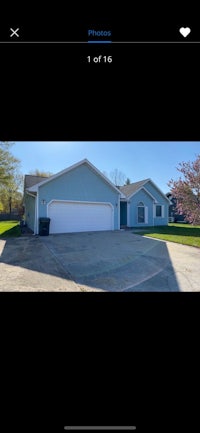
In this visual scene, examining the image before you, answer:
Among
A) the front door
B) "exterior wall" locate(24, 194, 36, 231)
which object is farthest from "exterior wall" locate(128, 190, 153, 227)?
"exterior wall" locate(24, 194, 36, 231)

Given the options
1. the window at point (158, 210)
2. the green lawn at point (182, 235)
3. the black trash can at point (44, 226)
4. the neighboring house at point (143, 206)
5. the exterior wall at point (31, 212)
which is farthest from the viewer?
the window at point (158, 210)

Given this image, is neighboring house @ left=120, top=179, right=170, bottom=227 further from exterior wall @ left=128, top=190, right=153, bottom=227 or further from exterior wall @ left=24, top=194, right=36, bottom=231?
exterior wall @ left=24, top=194, right=36, bottom=231

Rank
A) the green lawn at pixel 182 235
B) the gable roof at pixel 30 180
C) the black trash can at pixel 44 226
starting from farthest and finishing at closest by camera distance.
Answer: the gable roof at pixel 30 180 < the black trash can at pixel 44 226 < the green lawn at pixel 182 235

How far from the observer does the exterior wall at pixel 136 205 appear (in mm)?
13609

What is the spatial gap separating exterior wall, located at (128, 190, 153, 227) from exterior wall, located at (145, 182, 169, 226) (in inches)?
27.1

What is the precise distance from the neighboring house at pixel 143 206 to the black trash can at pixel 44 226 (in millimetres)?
5930

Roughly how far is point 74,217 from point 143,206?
21.2 feet
